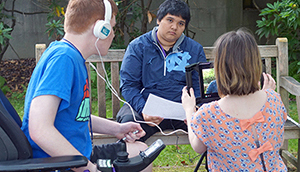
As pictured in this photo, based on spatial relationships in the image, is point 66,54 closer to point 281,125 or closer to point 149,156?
point 149,156

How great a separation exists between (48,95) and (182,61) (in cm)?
170

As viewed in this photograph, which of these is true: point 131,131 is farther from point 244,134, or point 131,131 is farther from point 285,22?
point 285,22

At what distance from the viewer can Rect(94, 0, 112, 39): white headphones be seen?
1.64 metres

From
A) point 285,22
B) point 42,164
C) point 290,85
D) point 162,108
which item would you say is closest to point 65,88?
point 42,164

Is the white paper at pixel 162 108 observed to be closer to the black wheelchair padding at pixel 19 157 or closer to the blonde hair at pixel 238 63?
the blonde hair at pixel 238 63

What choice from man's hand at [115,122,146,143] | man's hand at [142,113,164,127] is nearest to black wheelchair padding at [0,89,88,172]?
man's hand at [115,122,146,143]

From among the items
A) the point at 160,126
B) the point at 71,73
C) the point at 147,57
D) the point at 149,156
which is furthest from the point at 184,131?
the point at 71,73

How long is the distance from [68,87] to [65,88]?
0.8 inches

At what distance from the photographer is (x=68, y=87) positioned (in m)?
1.47

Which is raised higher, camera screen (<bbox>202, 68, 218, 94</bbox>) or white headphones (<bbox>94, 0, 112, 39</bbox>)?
white headphones (<bbox>94, 0, 112, 39</bbox>)

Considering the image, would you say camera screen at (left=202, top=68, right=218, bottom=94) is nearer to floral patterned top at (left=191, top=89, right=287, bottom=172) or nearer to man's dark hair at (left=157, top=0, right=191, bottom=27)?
floral patterned top at (left=191, top=89, right=287, bottom=172)

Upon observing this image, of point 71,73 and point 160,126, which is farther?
point 160,126

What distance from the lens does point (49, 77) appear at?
1.46m

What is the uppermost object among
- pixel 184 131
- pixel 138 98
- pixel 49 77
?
pixel 49 77
